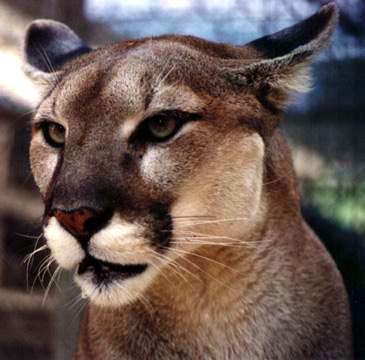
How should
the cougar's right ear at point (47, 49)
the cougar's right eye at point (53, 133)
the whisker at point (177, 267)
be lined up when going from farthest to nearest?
the cougar's right ear at point (47, 49) < the cougar's right eye at point (53, 133) < the whisker at point (177, 267)

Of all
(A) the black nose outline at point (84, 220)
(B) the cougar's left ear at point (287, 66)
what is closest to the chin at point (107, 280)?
(A) the black nose outline at point (84, 220)

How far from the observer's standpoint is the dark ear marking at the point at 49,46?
2375 mm

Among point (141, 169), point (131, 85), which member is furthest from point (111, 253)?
point (131, 85)

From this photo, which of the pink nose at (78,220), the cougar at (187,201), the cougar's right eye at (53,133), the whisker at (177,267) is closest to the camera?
the pink nose at (78,220)

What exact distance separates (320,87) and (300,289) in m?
0.79

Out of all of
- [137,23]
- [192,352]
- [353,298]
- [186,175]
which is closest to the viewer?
[186,175]

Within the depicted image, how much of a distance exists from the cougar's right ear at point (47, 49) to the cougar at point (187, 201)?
13 cm

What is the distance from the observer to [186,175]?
181cm

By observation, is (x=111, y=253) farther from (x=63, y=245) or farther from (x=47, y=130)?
(x=47, y=130)

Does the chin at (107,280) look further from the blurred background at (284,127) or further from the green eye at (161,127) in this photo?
the green eye at (161,127)

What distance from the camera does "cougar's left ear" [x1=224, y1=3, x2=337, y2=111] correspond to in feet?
6.31

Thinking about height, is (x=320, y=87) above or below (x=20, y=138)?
above

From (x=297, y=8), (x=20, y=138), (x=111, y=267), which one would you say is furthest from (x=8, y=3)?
(x=111, y=267)

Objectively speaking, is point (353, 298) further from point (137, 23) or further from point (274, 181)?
point (137, 23)
